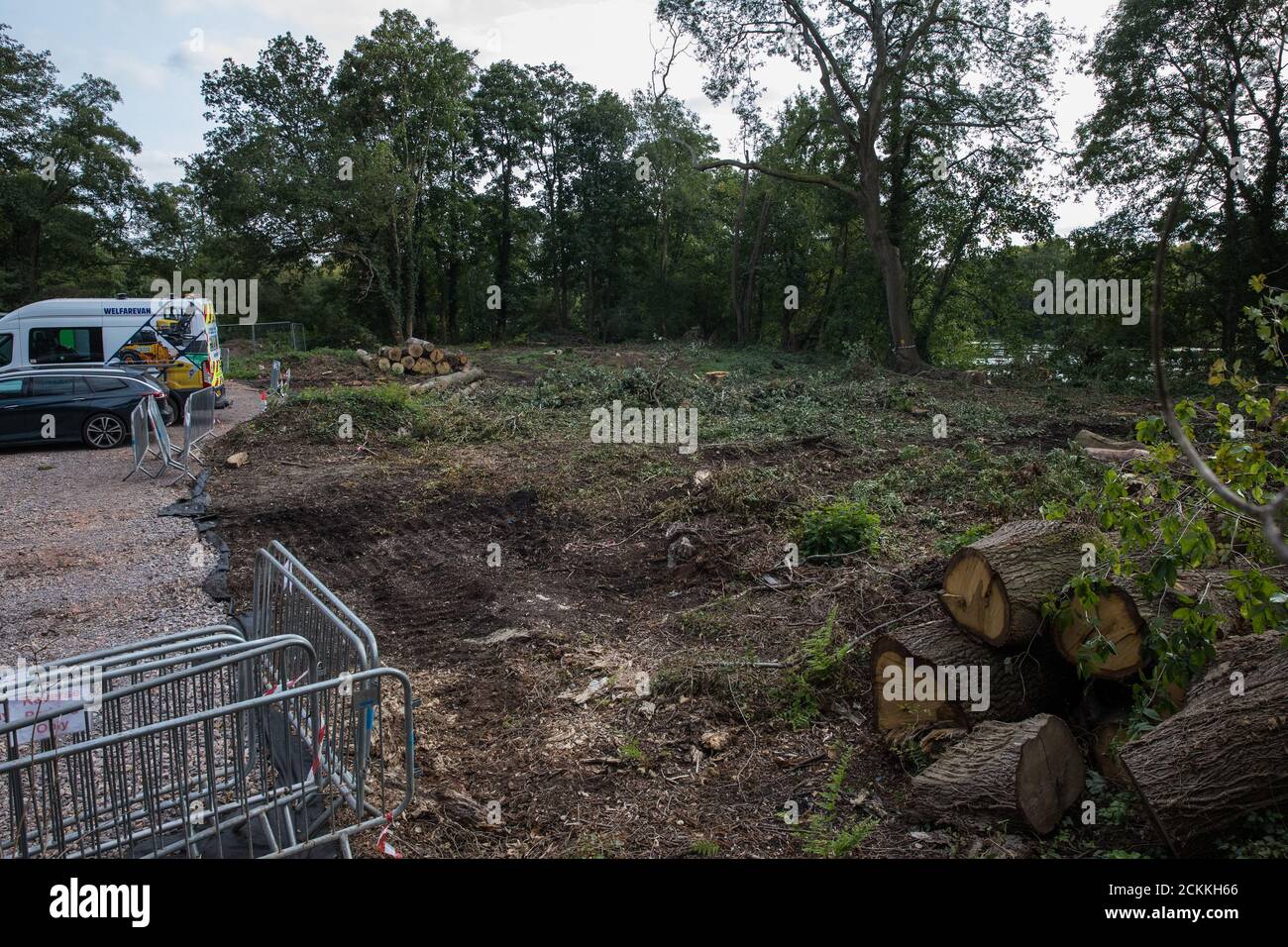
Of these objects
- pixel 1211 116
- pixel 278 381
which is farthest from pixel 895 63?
pixel 278 381

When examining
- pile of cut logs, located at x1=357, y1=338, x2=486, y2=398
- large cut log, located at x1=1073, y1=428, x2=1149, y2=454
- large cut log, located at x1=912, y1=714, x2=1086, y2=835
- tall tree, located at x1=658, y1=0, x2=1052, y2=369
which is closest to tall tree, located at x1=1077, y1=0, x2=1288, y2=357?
tall tree, located at x1=658, y1=0, x2=1052, y2=369

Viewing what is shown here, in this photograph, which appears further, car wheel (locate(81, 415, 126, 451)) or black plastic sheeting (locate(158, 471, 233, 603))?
car wheel (locate(81, 415, 126, 451))

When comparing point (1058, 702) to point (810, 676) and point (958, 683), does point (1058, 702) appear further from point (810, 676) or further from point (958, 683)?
point (810, 676)

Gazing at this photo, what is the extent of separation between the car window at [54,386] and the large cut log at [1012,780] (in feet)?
45.3

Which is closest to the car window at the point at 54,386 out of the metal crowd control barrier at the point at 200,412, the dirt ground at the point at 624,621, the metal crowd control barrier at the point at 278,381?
the metal crowd control barrier at the point at 200,412

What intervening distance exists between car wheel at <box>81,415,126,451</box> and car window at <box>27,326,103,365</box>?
7.79ft

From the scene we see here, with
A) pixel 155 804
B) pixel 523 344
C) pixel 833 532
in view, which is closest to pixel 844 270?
pixel 523 344

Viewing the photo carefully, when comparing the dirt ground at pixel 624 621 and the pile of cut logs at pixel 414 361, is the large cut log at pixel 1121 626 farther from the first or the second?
the pile of cut logs at pixel 414 361

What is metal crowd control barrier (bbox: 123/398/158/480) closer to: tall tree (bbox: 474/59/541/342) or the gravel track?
the gravel track

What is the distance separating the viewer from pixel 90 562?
7.92 m

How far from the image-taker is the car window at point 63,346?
46.5 ft

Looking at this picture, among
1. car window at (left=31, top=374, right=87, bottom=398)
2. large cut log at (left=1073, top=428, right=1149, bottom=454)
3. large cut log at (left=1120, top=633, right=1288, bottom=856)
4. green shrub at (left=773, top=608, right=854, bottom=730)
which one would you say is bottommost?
green shrub at (left=773, top=608, right=854, bottom=730)

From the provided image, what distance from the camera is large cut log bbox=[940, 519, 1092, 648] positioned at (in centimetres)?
434

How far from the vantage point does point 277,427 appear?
13586 mm
